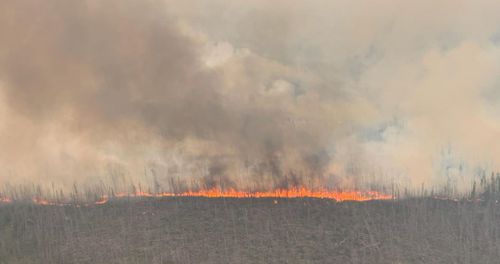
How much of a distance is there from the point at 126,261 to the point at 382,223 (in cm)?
A: 1278

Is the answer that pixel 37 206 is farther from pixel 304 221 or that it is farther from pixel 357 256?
pixel 357 256

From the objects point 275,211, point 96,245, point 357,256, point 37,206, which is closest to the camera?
point 357,256

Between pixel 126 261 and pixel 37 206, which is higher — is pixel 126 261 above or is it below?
below

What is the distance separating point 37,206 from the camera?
33562 mm

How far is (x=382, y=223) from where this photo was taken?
29.1m

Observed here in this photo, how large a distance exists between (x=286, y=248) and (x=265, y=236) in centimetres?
147

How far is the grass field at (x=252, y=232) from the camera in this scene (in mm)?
26359

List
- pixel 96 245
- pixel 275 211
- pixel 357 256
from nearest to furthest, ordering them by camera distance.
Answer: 1. pixel 357 256
2. pixel 96 245
3. pixel 275 211

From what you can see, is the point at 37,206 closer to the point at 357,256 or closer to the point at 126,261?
A: the point at 126,261

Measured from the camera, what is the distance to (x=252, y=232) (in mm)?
27938

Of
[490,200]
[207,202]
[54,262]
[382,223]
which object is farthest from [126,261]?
→ [490,200]

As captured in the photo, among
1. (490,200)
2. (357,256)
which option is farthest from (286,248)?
(490,200)

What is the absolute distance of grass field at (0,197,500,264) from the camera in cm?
2636

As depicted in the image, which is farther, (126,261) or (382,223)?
(382,223)
